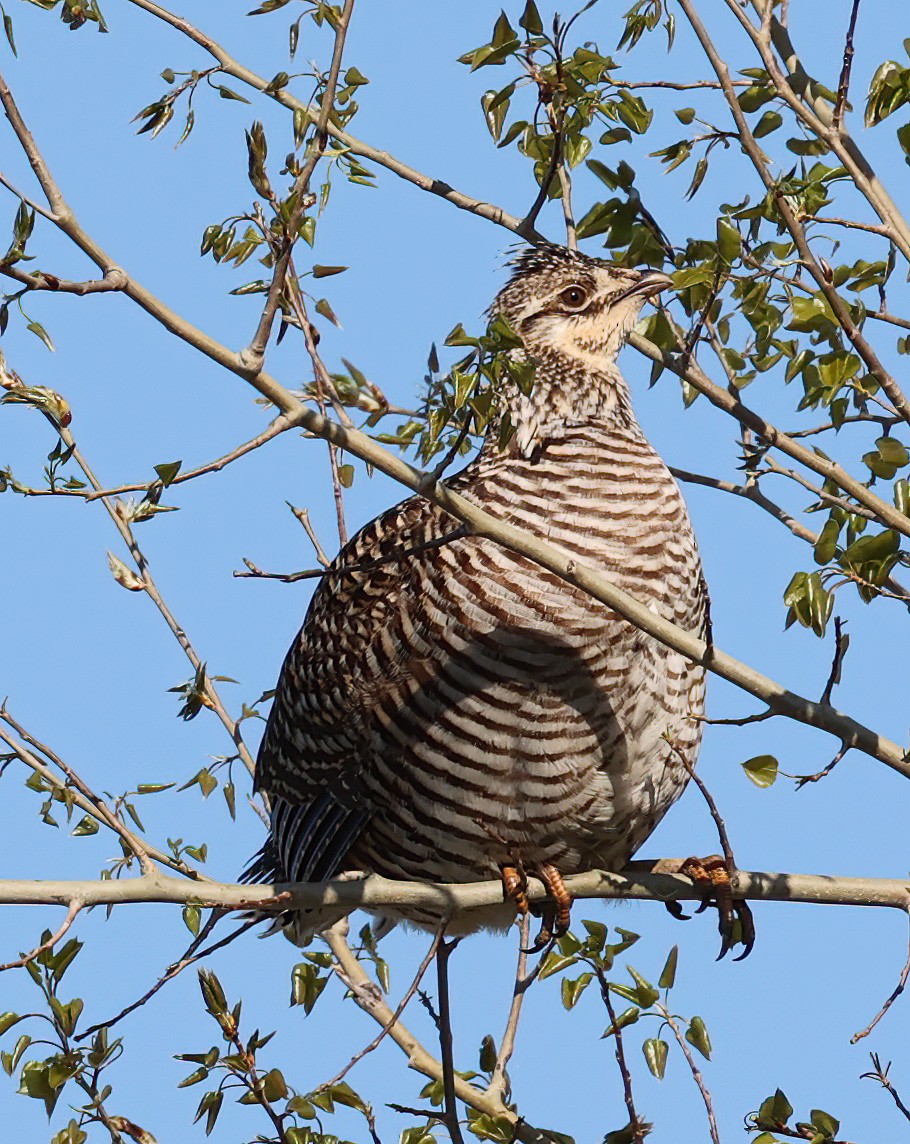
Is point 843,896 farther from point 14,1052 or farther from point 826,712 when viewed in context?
point 14,1052

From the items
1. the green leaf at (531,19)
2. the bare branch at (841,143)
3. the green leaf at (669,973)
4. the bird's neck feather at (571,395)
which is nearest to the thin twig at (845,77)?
the bare branch at (841,143)

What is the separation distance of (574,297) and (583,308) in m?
0.07

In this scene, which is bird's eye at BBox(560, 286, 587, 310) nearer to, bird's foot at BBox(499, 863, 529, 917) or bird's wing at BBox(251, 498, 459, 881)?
bird's wing at BBox(251, 498, 459, 881)

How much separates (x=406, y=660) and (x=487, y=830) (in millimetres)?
633

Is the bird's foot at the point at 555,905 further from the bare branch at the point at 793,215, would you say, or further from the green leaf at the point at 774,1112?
the bare branch at the point at 793,215

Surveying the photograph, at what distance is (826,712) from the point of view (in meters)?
3.91

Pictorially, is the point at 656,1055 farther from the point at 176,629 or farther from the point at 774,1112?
the point at 176,629

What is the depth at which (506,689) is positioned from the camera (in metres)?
5.31

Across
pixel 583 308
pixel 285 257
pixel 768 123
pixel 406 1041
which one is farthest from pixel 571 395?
pixel 285 257

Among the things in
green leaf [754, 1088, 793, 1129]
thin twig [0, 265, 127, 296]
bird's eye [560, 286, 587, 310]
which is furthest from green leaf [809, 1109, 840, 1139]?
bird's eye [560, 286, 587, 310]

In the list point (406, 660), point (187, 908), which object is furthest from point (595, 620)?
point (187, 908)

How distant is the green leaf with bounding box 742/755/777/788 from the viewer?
162 inches

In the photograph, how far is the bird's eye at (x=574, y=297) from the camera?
21.1 feet

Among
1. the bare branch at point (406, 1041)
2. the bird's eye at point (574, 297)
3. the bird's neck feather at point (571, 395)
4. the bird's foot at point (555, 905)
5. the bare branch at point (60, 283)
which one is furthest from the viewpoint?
the bird's eye at point (574, 297)
